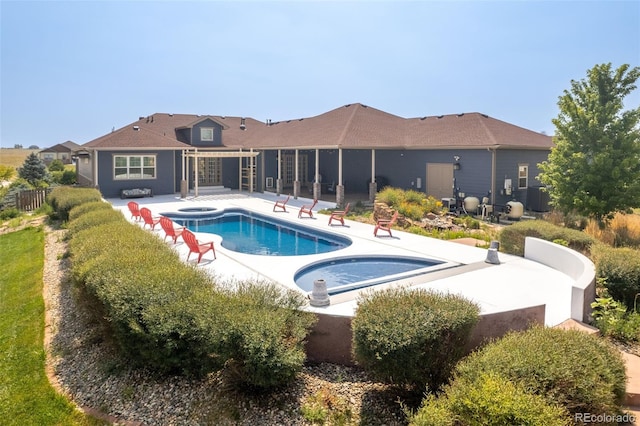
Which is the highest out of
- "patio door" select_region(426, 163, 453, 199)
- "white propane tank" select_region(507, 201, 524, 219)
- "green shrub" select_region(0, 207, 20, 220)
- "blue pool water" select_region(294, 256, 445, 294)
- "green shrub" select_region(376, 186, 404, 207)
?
A: "patio door" select_region(426, 163, 453, 199)

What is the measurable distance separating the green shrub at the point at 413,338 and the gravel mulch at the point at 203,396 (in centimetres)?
40

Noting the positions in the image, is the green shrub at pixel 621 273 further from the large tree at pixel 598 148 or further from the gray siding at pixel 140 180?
the gray siding at pixel 140 180

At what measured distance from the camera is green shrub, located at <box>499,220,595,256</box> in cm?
1124

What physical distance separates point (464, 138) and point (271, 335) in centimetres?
1804

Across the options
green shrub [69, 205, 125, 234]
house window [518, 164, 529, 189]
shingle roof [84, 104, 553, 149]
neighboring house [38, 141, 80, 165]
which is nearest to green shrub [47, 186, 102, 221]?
green shrub [69, 205, 125, 234]

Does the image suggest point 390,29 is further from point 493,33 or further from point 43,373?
point 43,373

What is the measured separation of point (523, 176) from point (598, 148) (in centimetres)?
688

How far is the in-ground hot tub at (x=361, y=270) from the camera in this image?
10047mm

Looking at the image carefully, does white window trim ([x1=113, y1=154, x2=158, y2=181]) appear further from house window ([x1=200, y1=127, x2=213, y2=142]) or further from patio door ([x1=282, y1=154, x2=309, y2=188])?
patio door ([x1=282, y1=154, x2=309, y2=188])

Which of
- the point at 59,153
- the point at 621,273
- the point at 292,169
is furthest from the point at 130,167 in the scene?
the point at 59,153

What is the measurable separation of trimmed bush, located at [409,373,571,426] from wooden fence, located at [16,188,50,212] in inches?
919

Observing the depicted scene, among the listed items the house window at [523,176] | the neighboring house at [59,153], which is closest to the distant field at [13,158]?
the neighboring house at [59,153]

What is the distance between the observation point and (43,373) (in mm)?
6676

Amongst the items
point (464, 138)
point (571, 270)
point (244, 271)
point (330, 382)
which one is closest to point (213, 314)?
point (330, 382)
